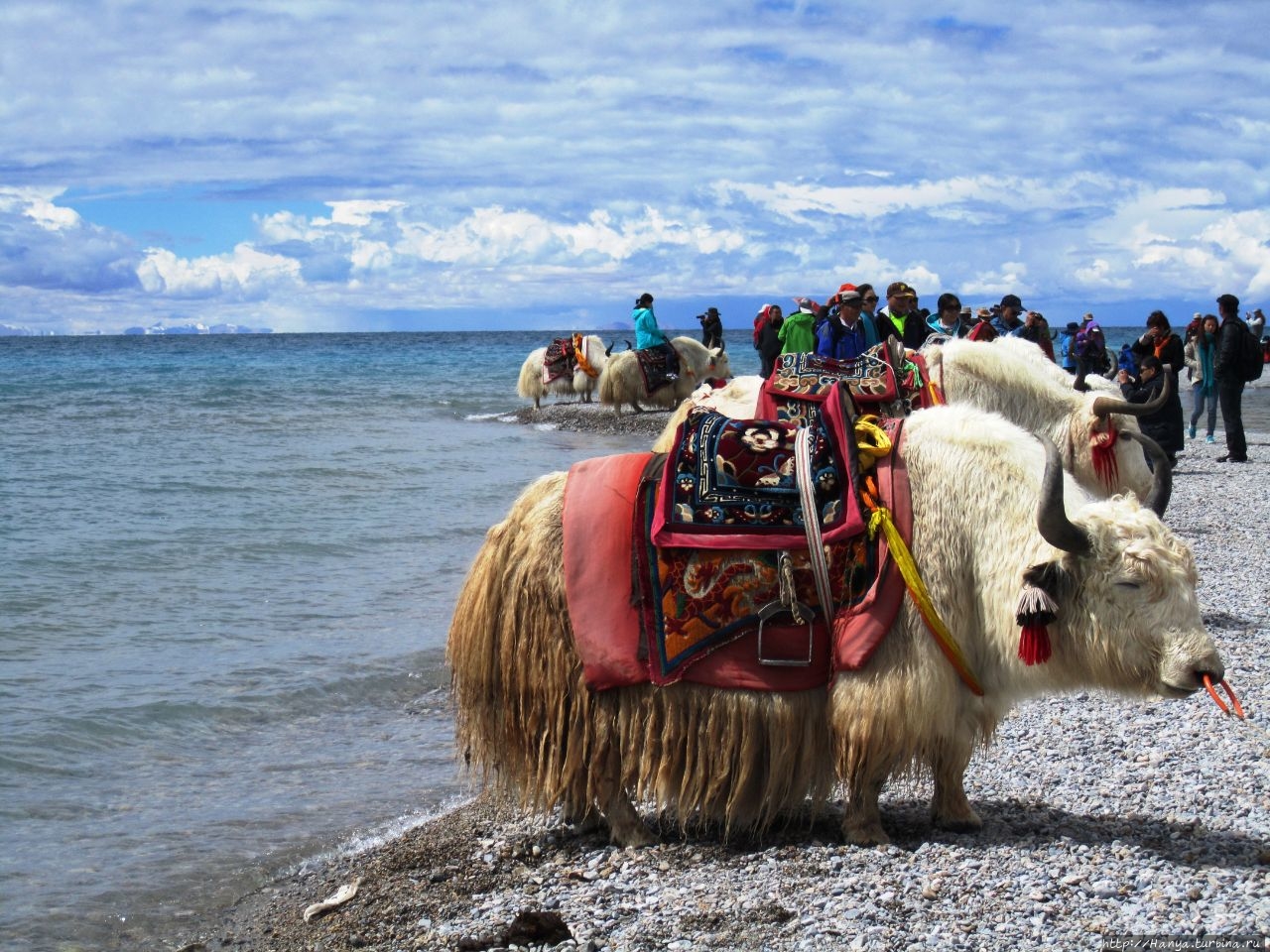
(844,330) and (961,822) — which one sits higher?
(844,330)

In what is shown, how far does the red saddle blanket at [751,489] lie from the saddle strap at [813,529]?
0.4 inches

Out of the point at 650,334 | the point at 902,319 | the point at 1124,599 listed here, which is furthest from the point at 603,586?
the point at 650,334

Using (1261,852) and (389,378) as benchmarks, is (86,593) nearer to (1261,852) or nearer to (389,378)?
(1261,852)

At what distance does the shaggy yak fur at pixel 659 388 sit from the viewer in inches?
767

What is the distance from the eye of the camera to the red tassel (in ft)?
10.3

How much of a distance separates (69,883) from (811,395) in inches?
112

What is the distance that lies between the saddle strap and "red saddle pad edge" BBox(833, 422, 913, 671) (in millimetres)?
60

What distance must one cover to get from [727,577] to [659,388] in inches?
641

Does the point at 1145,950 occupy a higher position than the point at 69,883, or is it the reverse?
the point at 1145,950

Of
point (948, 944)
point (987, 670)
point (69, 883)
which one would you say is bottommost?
point (69, 883)

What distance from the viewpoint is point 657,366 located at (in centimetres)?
1955

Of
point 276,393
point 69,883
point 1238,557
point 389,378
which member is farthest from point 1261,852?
point 389,378

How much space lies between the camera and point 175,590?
8.13 meters

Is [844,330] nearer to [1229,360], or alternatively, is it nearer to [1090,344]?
[1090,344]
